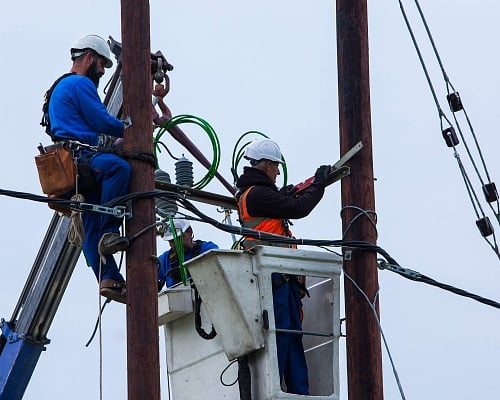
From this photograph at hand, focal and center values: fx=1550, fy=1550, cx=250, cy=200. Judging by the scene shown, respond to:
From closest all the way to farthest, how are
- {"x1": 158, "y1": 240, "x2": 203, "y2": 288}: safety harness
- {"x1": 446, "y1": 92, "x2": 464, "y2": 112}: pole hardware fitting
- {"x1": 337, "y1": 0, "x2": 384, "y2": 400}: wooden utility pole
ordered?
1. {"x1": 337, "y1": 0, "x2": 384, "y2": 400}: wooden utility pole
2. {"x1": 446, "y1": 92, "x2": 464, "y2": 112}: pole hardware fitting
3. {"x1": 158, "y1": 240, "x2": 203, "y2": 288}: safety harness

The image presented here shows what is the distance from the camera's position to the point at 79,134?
33.3 ft

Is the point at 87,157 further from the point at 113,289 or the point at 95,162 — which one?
the point at 113,289

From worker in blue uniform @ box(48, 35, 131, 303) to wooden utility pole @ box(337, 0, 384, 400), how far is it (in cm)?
156

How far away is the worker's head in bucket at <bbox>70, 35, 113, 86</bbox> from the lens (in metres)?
10.6

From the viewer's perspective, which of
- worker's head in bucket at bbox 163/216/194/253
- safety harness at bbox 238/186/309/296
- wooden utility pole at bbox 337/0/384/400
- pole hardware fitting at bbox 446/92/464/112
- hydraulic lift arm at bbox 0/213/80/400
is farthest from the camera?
worker's head in bucket at bbox 163/216/194/253

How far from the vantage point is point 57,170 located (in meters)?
9.95

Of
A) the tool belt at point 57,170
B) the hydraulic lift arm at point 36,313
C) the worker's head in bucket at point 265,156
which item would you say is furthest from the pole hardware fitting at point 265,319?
the hydraulic lift arm at point 36,313

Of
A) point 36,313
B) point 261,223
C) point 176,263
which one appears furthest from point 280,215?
point 36,313

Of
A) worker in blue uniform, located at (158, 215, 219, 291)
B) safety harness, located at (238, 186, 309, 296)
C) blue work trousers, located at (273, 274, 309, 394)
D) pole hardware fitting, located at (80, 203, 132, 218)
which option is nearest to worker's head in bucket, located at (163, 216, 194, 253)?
worker in blue uniform, located at (158, 215, 219, 291)

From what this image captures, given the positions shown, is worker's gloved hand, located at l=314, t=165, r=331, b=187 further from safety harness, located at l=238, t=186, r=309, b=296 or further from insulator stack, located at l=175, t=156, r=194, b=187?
insulator stack, located at l=175, t=156, r=194, b=187

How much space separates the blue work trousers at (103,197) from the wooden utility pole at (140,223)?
0.10 metres

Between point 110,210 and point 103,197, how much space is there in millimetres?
206

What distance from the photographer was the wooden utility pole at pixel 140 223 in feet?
30.6

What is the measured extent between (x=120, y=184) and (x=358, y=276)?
1.78 meters
